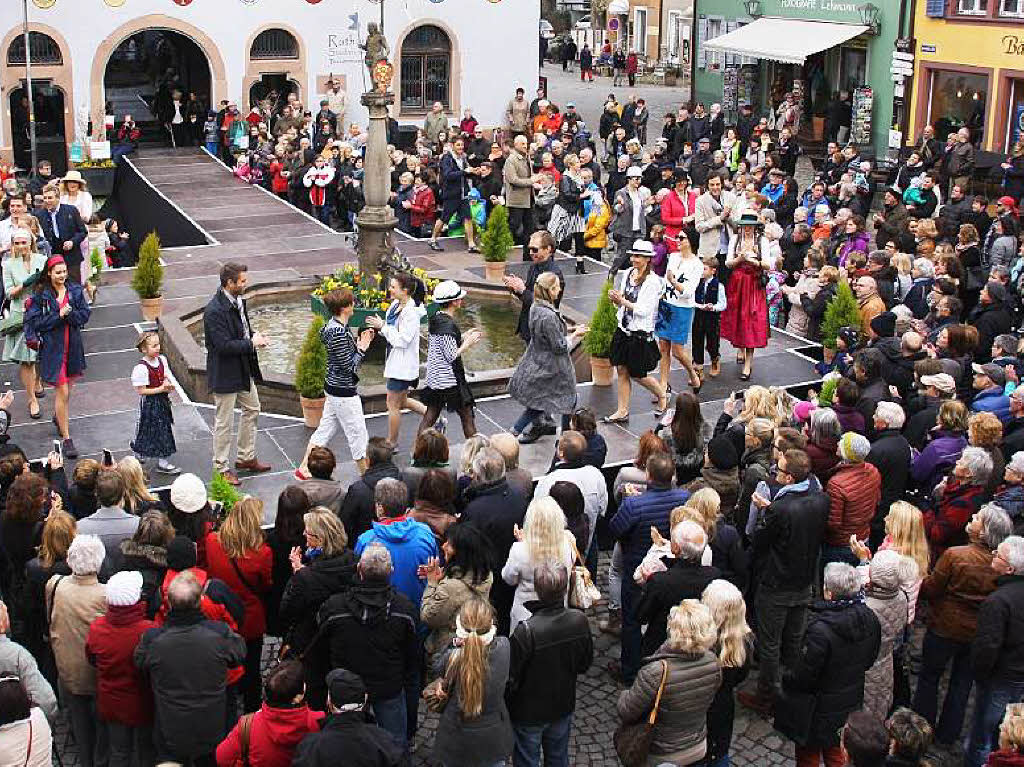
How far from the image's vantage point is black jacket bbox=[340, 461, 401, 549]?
819 centimetres

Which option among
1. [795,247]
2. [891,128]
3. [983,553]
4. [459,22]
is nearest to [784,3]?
[891,128]

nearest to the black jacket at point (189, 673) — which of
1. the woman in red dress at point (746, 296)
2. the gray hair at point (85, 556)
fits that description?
the gray hair at point (85, 556)

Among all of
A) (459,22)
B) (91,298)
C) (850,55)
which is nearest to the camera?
(91,298)

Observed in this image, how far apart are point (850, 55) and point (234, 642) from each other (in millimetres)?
26272

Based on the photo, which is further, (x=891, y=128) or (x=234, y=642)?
(x=891, y=128)

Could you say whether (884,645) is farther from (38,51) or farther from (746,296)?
(38,51)

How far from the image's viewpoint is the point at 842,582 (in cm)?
682

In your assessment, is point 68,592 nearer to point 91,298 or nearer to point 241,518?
point 241,518

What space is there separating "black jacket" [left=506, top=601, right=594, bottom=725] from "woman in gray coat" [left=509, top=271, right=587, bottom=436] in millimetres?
4539

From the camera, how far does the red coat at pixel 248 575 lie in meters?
7.46

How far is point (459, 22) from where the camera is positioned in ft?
107

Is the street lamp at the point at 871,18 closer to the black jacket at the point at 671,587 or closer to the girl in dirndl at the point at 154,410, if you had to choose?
the girl in dirndl at the point at 154,410

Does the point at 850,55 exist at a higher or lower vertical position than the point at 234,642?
higher

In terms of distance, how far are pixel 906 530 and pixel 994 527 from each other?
18.5 inches
